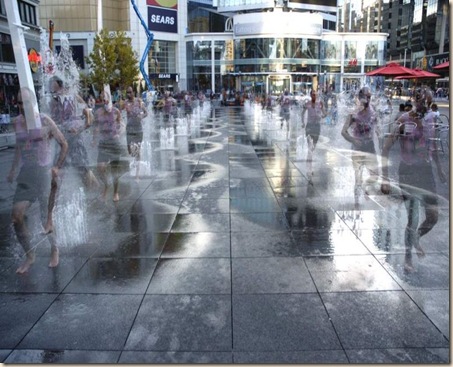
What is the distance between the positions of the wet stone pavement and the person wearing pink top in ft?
0.48

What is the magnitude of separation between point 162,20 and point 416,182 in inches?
2715

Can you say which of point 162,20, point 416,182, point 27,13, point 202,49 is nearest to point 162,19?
point 162,20

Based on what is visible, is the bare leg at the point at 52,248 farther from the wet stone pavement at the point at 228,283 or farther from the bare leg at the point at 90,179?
the bare leg at the point at 90,179

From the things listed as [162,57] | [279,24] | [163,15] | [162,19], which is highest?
[163,15]

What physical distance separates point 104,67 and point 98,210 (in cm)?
4240

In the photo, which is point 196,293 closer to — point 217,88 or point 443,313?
point 443,313

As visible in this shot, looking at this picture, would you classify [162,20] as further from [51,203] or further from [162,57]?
[51,203]

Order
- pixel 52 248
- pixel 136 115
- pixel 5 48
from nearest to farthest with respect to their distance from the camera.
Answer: pixel 52 248 → pixel 136 115 → pixel 5 48

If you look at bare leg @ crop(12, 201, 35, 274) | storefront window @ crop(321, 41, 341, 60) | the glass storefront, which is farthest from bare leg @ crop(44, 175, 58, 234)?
storefront window @ crop(321, 41, 341, 60)

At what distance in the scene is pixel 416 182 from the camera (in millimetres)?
9219

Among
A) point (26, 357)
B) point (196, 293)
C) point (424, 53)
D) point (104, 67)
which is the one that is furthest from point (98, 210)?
point (424, 53)

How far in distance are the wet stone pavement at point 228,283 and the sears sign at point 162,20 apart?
67.4 m

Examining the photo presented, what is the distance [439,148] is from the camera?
13625mm

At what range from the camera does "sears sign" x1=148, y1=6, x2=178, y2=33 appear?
233ft
